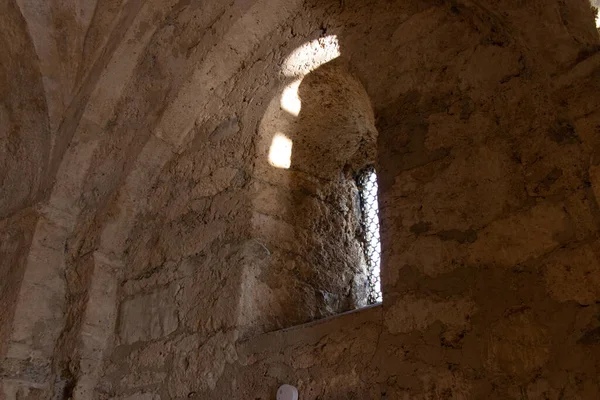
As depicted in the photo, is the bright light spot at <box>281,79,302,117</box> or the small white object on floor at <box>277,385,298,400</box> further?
the bright light spot at <box>281,79,302,117</box>

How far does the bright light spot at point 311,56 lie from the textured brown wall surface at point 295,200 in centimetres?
4

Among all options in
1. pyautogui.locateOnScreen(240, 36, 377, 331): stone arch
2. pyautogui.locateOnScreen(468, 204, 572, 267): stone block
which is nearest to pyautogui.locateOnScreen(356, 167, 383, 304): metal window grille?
pyautogui.locateOnScreen(240, 36, 377, 331): stone arch

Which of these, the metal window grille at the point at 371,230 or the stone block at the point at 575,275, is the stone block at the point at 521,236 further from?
the metal window grille at the point at 371,230

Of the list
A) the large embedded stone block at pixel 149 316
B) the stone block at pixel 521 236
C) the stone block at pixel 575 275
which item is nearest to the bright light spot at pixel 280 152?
the large embedded stone block at pixel 149 316

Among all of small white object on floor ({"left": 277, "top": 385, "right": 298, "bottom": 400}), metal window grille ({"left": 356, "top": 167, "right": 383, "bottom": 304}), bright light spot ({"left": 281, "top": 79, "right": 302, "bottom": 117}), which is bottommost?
small white object on floor ({"left": 277, "top": 385, "right": 298, "bottom": 400})

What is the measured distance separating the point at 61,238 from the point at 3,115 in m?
1.11

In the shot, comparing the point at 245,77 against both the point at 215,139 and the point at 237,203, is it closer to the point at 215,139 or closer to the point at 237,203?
the point at 215,139

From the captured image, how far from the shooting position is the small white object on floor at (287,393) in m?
2.33

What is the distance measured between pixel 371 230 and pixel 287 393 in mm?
1073

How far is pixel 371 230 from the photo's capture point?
10.4 feet

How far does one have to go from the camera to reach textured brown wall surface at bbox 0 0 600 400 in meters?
2.04

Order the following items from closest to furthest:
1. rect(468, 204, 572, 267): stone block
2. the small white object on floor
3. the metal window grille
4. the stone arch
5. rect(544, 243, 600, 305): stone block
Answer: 1. rect(544, 243, 600, 305): stone block
2. rect(468, 204, 572, 267): stone block
3. the small white object on floor
4. the stone arch
5. the metal window grille

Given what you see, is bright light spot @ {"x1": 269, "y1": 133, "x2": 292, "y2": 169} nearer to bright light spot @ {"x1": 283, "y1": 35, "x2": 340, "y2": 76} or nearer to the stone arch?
the stone arch

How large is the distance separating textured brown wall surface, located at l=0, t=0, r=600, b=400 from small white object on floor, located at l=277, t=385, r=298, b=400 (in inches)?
2.3
